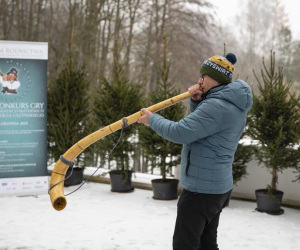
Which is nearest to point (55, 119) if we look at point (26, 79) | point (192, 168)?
point (26, 79)

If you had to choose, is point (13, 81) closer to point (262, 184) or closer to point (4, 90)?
point (4, 90)

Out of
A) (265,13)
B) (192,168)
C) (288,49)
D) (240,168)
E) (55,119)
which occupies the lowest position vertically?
(240,168)

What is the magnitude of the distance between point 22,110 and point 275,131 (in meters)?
4.11

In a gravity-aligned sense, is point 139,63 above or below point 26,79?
above

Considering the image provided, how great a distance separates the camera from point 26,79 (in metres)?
5.53

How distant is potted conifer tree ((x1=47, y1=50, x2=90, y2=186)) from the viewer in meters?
6.27

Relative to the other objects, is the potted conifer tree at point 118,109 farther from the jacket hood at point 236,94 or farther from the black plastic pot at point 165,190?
the jacket hood at point 236,94

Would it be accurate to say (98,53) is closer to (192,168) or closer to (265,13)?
(265,13)

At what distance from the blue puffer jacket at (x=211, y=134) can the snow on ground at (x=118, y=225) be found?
160 centimetres

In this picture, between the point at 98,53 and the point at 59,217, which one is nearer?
the point at 59,217

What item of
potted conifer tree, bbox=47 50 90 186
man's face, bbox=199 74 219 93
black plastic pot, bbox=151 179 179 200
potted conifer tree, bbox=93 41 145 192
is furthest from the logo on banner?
man's face, bbox=199 74 219 93

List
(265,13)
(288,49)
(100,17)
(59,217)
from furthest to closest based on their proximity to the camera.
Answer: (265,13) → (288,49) → (100,17) → (59,217)

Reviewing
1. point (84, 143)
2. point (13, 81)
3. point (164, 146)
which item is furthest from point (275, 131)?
point (13, 81)

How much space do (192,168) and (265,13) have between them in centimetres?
Answer: 1598
